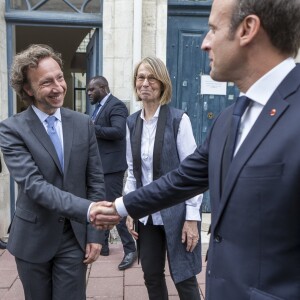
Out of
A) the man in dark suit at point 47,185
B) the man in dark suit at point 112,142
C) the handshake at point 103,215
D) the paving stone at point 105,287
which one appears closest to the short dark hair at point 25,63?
the man in dark suit at point 47,185

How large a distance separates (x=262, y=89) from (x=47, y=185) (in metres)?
1.29

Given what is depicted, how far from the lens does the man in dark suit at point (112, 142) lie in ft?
Answer: 14.5

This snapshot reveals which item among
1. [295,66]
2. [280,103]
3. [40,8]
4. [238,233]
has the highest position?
[40,8]

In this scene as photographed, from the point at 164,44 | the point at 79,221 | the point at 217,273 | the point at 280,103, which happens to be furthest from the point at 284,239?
the point at 164,44

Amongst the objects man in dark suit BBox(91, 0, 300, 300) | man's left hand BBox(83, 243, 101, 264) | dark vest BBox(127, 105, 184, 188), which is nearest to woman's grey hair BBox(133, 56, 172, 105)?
dark vest BBox(127, 105, 184, 188)

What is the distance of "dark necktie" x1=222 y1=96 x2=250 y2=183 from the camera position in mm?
1529

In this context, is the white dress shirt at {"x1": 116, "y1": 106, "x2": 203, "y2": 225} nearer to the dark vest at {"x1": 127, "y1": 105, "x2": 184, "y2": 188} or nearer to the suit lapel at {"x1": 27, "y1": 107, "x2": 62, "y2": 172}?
the dark vest at {"x1": 127, "y1": 105, "x2": 184, "y2": 188}

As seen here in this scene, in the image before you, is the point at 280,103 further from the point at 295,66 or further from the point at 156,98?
the point at 156,98

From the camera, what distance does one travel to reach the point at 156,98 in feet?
9.77

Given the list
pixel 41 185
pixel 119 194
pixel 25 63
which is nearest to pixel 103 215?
pixel 41 185

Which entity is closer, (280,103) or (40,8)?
(280,103)

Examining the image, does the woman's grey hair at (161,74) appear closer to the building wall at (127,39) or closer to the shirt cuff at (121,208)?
the shirt cuff at (121,208)

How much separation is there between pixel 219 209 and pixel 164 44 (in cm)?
404

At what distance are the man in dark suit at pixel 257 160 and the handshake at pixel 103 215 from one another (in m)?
0.83
